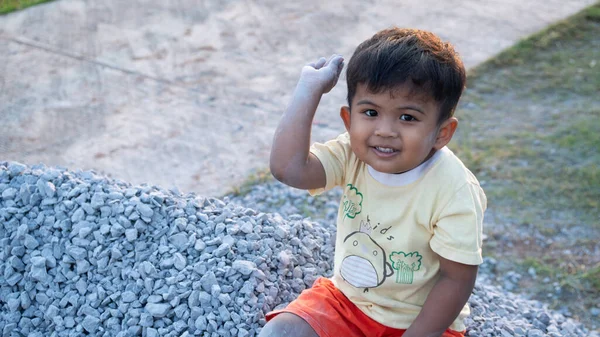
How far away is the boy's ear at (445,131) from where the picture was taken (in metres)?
1.96

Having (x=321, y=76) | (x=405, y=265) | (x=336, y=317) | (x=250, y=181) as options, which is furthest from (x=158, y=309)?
(x=250, y=181)

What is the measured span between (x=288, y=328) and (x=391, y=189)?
0.50m

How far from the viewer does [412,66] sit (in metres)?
1.85

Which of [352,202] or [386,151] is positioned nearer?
[386,151]

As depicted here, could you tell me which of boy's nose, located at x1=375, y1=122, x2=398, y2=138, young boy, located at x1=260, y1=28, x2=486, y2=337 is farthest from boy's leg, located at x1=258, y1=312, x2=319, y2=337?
boy's nose, located at x1=375, y1=122, x2=398, y2=138

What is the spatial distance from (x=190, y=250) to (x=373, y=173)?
2.50 ft

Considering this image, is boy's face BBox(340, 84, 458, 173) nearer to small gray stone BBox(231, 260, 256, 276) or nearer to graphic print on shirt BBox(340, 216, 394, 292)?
graphic print on shirt BBox(340, 216, 394, 292)

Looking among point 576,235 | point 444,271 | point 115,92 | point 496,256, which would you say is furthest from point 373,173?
point 115,92

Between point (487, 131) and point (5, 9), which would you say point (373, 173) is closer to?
point (487, 131)

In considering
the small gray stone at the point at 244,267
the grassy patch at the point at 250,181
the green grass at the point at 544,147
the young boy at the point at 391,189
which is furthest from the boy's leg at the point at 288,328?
the grassy patch at the point at 250,181

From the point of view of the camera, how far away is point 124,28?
554 centimetres

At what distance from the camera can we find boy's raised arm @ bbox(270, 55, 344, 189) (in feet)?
6.73

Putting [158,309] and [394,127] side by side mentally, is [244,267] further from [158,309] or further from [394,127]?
[394,127]

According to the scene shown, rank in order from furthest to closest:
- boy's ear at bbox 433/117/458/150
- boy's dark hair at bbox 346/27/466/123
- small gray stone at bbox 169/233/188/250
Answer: small gray stone at bbox 169/233/188/250 → boy's ear at bbox 433/117/458/150 → boy's dark hair at bbox 346/27/466/123
